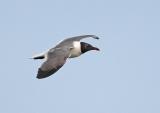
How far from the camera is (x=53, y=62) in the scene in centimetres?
2245

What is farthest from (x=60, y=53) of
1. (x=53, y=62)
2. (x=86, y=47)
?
(x=86, y=47)

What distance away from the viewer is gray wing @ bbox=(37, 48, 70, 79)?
Answer: 70.9 feet

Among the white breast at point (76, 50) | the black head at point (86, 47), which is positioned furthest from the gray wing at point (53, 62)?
the black head at point (86, 47)

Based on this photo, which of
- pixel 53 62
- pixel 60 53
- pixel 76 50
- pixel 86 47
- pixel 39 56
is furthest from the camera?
pixel 86 47

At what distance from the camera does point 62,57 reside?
23.0 metres

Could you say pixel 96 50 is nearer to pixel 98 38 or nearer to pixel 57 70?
pixel 98 38

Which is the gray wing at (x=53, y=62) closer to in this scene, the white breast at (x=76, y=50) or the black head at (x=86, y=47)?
the white breast at (x=76, y=50)

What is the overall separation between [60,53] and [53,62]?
1183 millimetres

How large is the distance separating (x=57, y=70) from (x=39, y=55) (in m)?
3.44

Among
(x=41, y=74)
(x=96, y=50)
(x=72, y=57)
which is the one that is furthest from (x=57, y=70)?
(x=96, y=50)

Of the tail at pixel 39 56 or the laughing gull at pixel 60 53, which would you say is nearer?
the laughing gull at pixel 60 53

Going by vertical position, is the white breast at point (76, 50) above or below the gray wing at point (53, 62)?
above

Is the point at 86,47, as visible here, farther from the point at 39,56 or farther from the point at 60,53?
the point at 60,53

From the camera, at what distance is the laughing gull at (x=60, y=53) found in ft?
71.5
